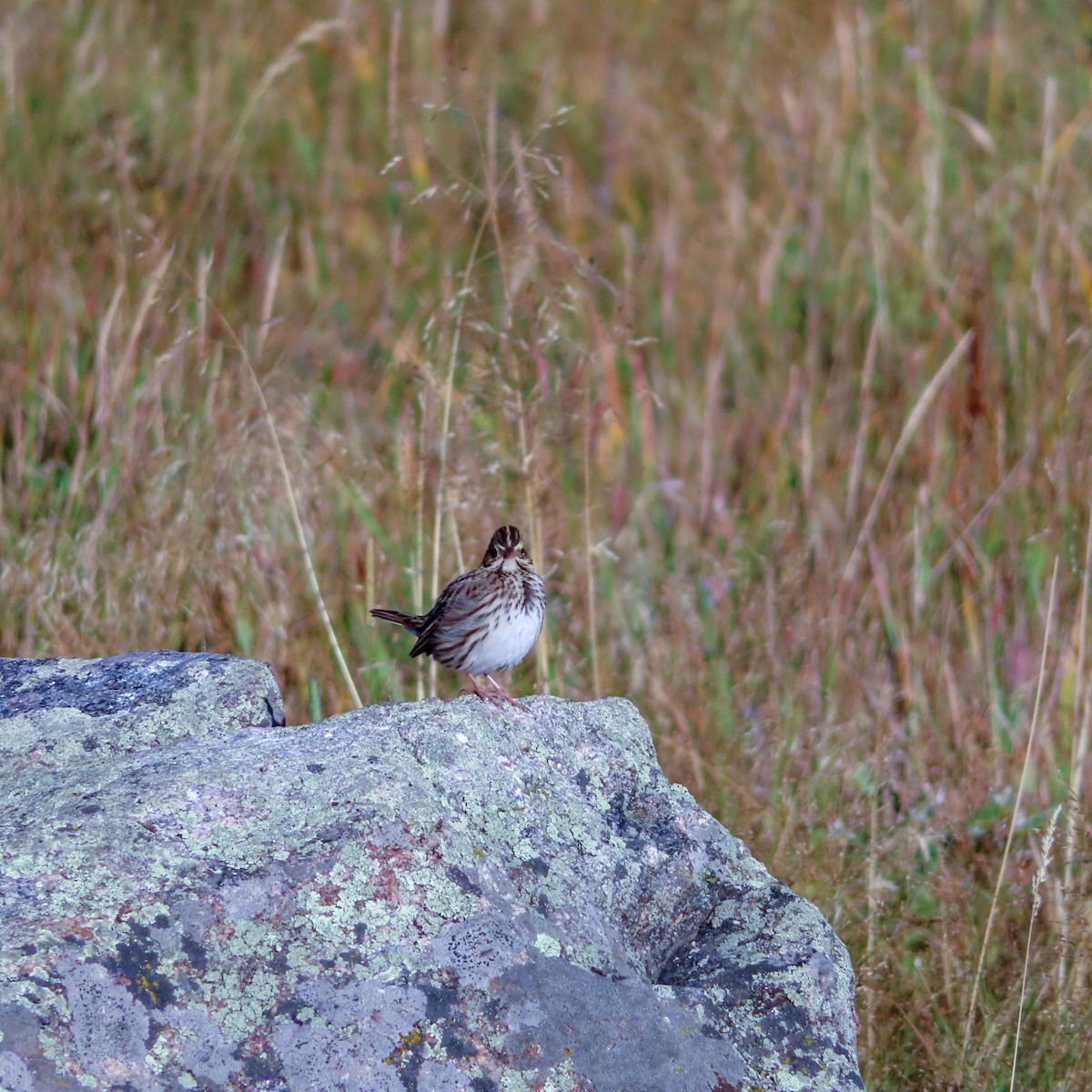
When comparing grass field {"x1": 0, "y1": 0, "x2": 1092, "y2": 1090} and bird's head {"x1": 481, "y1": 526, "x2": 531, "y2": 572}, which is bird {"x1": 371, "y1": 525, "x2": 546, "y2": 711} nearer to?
bird's head {"x1": 481, "y1": 526, "x2": 531, "y2": 572}

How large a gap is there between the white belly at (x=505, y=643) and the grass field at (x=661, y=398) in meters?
0.27

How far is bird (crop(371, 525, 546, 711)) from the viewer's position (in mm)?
3568

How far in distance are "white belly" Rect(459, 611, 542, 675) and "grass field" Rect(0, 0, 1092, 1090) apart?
27 cm

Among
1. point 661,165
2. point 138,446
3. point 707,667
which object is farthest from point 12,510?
point 661,165

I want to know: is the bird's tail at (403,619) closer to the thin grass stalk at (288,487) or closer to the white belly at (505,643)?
the thin grass stalk at (288,487)

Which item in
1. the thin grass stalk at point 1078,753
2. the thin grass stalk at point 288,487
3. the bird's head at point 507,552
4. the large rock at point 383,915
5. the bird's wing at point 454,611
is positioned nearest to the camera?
the large rock at point 383,915

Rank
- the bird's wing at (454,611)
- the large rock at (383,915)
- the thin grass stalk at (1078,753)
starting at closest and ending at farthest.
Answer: the large rock at (383,915)
the thin grass stalk at (1078,753)
the bird's wing at (454,611)

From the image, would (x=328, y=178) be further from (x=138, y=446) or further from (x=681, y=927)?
(x=681, y=927)

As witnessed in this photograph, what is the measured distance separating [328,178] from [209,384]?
2.15 meters

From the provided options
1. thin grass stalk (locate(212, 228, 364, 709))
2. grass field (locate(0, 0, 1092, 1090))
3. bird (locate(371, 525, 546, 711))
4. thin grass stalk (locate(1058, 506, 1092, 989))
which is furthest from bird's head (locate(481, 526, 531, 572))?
thin grass stalk (locate(1058, 506, 1092, 989))

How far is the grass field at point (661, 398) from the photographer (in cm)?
362

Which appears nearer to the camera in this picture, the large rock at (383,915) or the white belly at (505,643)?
the large rock at (383,915)

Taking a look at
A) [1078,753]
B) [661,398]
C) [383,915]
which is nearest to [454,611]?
[1078,753]

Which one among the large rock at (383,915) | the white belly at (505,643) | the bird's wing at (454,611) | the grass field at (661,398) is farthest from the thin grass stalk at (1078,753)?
the bird's wing at (454,611)
